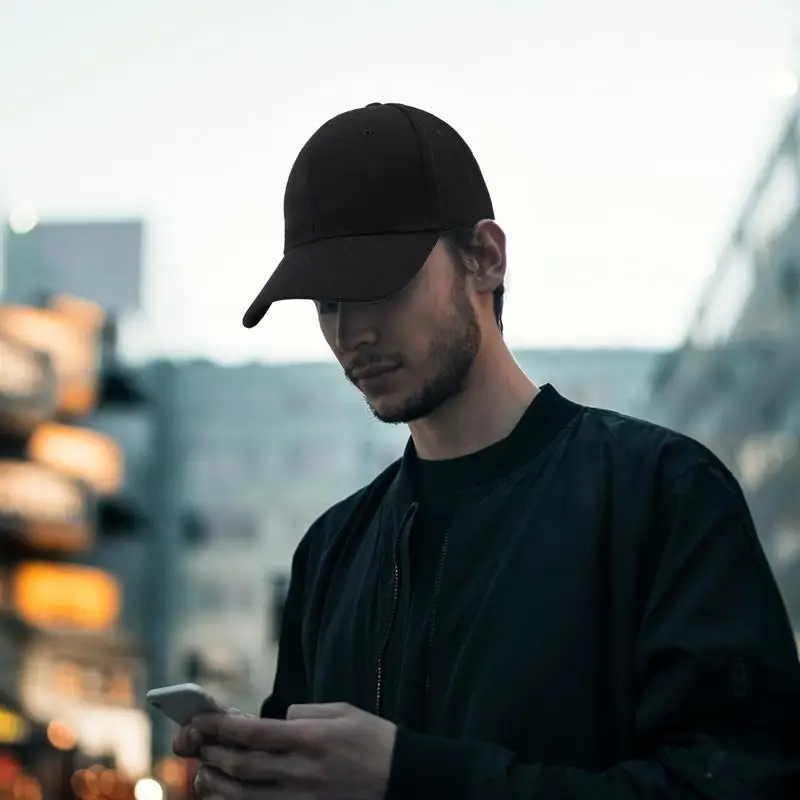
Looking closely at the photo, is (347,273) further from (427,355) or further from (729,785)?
(729,785)

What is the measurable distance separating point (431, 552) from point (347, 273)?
0.49m

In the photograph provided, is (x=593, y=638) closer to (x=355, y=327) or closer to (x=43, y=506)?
(x=355, y=327)

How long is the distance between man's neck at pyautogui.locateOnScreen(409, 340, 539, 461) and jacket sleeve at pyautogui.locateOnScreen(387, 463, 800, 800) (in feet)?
1.59

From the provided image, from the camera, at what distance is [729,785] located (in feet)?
5.68

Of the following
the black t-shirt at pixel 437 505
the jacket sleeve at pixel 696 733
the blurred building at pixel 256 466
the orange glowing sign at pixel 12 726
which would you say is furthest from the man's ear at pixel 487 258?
the blurred building at pixel 256 466

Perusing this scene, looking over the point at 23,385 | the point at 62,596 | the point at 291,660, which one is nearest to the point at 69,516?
the point at 62,596

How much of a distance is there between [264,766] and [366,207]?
90 centimetres

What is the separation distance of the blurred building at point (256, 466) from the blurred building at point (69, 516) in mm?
10229

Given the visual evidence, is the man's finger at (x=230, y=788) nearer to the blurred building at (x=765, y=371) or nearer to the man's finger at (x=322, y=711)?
the man's finger at (x=322, y=711)

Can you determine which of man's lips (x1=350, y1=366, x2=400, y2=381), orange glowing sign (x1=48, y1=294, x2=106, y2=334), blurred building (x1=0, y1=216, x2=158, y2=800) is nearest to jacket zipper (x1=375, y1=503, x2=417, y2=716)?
man's lips (x1=350, y1=366, x2=400, y2=381)

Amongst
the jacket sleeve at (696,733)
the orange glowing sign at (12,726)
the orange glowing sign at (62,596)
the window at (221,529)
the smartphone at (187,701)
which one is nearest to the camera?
the jacket sleeve at (696,733)

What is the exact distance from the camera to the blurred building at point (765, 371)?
2080 inches

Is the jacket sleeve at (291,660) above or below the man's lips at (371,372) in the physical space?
below

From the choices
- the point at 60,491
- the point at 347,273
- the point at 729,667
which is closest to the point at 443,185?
the point at 347,273
